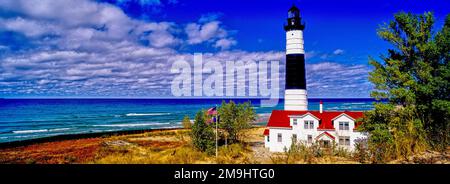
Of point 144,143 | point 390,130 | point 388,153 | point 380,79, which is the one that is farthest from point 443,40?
point 144,143

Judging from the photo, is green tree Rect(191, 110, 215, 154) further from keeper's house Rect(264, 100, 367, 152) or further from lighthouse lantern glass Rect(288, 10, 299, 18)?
lighthouse lantern glass Rect(288, 10, 299, 18)

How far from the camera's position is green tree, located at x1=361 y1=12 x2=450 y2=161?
1065cm

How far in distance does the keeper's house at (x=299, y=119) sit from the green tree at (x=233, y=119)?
2.00m

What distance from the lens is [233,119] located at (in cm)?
2364

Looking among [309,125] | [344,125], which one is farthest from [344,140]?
[309,125]

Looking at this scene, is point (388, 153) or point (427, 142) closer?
point (388, 153)

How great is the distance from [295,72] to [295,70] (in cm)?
17

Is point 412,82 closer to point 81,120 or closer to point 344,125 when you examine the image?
point 344,125

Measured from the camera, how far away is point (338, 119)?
20531 millimetres

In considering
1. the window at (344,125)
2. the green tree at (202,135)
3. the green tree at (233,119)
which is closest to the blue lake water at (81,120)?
the window at (344,125)

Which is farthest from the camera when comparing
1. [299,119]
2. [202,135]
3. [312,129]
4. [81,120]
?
[81,120]
